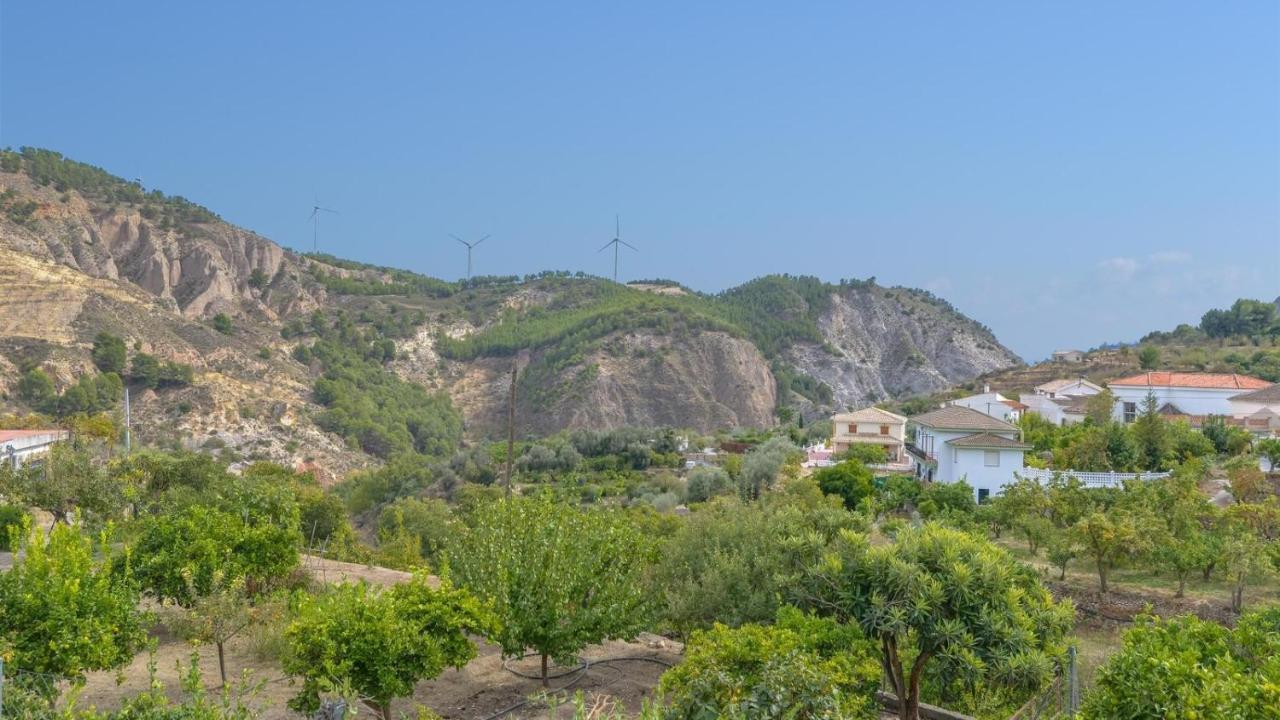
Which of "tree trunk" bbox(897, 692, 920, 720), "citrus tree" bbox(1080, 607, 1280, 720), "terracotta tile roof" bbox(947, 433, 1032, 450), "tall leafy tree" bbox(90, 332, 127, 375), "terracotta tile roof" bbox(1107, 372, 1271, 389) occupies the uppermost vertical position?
"tall leafy tree" bbox(90, 332, 127, 375)

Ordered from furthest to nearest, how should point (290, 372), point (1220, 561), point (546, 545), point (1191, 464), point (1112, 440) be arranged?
point (290, 372) < point (1112, 440) < point (1191, 464) < point (1220, 561) < point (546, 545)

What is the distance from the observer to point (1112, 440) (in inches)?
1353

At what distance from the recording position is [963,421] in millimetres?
37062

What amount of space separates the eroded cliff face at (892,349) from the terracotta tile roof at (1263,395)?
58.3 meters

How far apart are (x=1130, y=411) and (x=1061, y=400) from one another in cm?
488

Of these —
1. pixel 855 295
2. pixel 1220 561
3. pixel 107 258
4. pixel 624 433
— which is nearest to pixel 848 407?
pixel 855 295

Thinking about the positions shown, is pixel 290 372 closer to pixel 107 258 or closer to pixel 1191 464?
pixel 107 258

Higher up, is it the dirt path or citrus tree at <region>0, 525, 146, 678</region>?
citrus tree at <region>0, 525, 146, 678</region>

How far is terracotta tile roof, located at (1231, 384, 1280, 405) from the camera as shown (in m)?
44.8

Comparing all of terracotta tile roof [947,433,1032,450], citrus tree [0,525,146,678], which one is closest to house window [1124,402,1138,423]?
terracotta tile roof [947,433,1032,450]

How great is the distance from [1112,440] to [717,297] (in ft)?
333

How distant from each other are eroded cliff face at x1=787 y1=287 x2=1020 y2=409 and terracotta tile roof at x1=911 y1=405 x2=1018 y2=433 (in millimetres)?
66145

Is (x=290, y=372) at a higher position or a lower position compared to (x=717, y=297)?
lower

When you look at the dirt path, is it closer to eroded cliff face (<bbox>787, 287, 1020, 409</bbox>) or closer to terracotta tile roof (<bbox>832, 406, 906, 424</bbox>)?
terracotta tile roof (<bbox>832, 406, 906, 424</bbox>)
